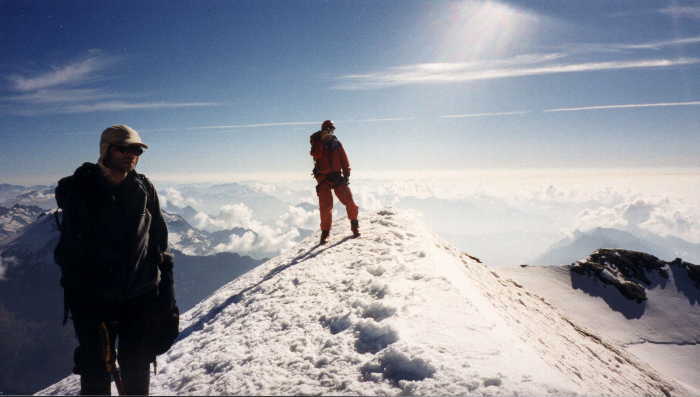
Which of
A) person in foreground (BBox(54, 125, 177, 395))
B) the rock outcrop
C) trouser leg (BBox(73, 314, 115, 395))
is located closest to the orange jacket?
person in foreground (BBox(54, 125, 177, 395))

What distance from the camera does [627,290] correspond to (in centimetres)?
2573

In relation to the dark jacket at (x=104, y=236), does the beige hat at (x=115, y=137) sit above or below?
above

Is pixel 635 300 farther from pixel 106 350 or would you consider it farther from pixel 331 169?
pixel 106 350

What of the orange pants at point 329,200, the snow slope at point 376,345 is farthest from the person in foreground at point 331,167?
the snow slope at point 376,345

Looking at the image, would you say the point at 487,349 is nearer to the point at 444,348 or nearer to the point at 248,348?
the point at 444,348

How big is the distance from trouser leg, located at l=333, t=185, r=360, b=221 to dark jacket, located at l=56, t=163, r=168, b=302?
289 inches

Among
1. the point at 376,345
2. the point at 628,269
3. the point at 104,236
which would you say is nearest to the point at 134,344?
the point at 104,236

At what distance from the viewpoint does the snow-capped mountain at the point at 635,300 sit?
19531 millimetres

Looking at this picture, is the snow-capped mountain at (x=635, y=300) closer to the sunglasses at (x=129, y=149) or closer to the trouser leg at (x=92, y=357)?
the trouser leg at (x=92, y=357)

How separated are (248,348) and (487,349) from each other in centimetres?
374

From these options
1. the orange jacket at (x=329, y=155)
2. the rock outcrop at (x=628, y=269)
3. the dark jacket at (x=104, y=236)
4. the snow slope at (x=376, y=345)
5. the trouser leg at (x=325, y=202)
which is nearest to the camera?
the dark jacket at (x=104, y=236)

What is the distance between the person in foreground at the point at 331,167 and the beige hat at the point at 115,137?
25.1 feet

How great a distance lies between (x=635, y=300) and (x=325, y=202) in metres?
28.7

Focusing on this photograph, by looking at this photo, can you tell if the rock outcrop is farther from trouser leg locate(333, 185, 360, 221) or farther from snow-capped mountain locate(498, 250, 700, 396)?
trouser leg locate(333, 185, 360, 221)
